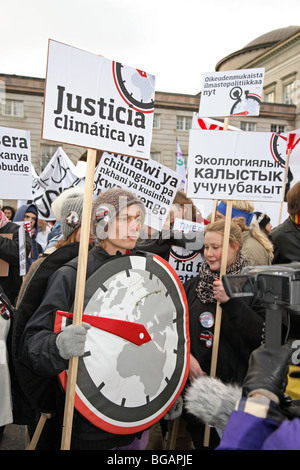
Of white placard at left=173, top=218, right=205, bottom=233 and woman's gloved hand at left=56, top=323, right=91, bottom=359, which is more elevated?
white placard at left=173, top=218, right=205, bottom=233

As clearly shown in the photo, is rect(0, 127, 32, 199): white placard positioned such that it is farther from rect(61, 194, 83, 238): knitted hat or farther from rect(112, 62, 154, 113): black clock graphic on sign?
rect(112, 62, 154, 113): black clock graphic on sign

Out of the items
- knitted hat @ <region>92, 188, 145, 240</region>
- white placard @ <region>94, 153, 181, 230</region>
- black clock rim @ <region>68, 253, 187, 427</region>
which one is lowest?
black clock rim @ <region>68, 253, 187, 427</region>

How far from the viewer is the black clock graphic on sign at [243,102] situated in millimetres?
3855

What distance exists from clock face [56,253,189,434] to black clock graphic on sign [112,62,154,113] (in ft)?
2.71

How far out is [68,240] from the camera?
2.65m

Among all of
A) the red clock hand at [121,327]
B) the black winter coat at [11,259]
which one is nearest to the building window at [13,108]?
the black winter coat at [11,259]

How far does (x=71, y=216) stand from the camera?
2.62m

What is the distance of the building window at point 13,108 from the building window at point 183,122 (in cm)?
1251

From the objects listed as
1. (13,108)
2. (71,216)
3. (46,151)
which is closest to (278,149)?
(71,216)

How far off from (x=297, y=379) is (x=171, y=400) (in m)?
0.78

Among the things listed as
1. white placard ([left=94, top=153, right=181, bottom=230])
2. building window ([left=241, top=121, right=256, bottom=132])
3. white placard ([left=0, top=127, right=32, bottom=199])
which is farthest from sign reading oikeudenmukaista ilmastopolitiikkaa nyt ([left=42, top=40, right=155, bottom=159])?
building window ([left=241, top=121, right=256, bottom=132])

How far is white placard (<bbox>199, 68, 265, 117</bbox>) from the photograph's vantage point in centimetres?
384
